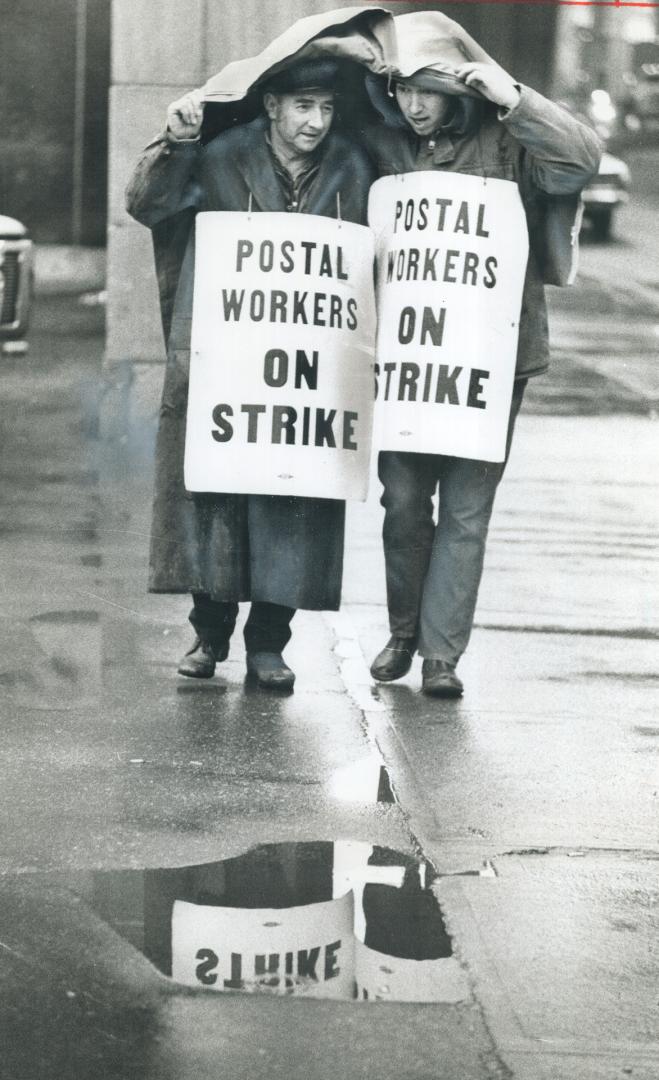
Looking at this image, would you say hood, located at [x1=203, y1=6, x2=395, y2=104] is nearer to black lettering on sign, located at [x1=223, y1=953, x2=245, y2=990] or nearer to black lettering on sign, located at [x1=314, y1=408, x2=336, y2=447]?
black lettering on sign, located at [x1=314, y1=408, x2=336, y2=447]

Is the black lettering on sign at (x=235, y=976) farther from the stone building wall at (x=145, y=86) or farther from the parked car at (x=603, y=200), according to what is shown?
the parked car at (x=603, y=200)

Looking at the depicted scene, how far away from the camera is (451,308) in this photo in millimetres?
6125

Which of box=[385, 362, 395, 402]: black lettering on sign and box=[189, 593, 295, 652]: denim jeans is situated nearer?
box=[385, 362, 395, 402]: black lettering on sign

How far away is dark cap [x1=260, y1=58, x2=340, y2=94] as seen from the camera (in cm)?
595

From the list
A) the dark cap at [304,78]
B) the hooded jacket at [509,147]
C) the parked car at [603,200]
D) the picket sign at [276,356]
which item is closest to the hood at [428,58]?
the hooded jacket at [509,147]

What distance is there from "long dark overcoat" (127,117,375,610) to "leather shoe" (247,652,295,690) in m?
0.22

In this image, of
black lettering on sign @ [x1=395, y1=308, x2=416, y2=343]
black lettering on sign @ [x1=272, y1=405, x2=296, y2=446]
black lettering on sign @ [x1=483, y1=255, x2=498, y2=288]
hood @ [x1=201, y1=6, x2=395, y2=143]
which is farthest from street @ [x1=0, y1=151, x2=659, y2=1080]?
hood @ [x1=201, y1=6, x2=395, y2=143]

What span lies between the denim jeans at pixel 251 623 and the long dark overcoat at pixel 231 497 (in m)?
0.14

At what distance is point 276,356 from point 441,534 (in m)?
0.76

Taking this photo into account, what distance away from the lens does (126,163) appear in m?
10.5

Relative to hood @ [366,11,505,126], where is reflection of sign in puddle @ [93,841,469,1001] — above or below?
below

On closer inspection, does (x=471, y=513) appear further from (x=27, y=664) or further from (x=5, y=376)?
(x=5, y=376)

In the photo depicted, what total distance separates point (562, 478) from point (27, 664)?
4441mm

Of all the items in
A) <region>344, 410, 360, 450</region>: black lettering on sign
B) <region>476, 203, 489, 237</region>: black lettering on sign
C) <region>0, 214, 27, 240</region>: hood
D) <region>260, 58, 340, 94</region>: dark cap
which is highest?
<region>260, 58, 340, 94</region>: dark cap
